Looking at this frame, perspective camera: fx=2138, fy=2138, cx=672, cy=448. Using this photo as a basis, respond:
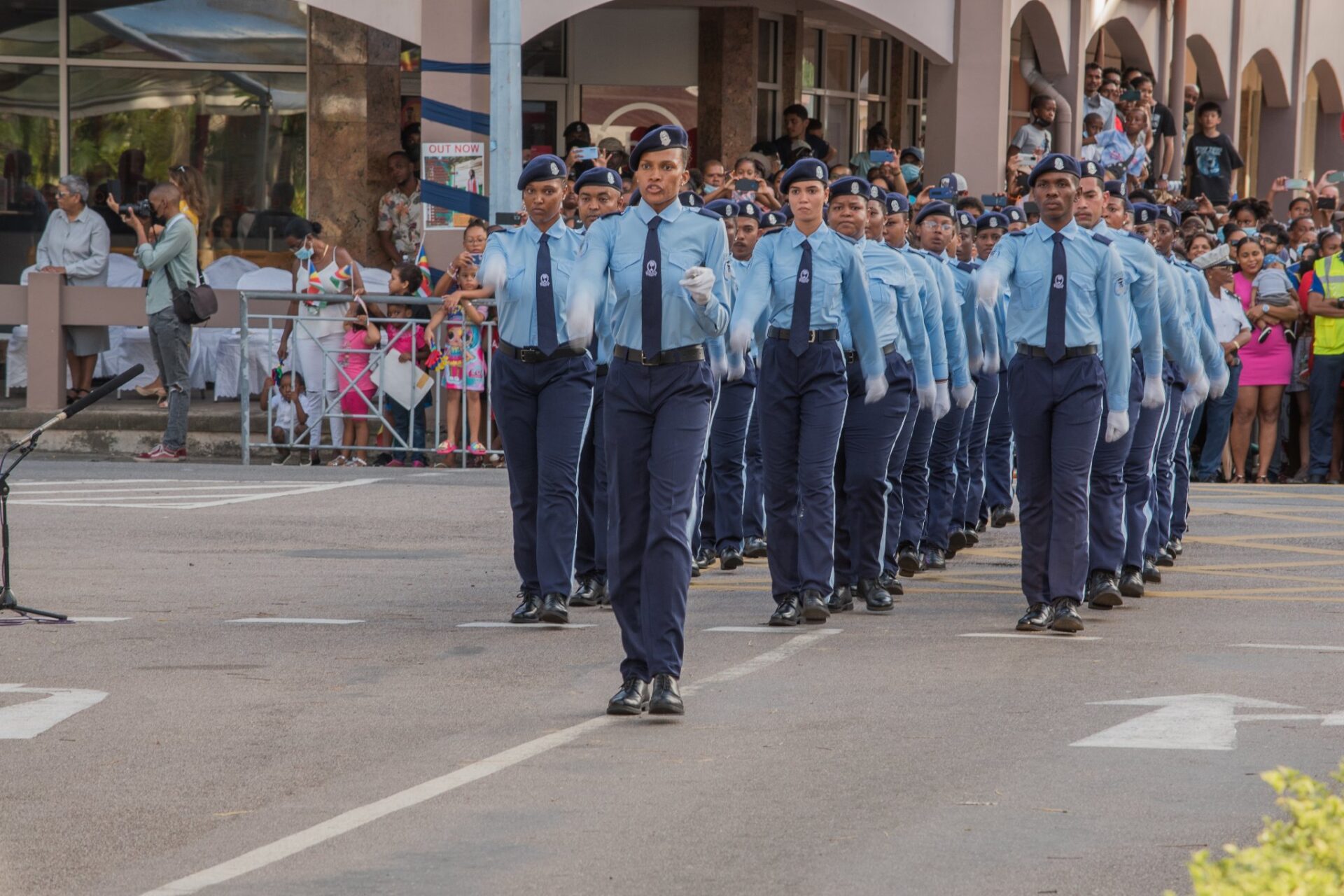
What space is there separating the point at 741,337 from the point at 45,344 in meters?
10.8

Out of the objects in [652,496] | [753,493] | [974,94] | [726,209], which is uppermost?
[974,94]

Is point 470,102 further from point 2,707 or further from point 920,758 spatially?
point 920,758

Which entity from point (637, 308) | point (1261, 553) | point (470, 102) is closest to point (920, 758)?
point (637, 308)

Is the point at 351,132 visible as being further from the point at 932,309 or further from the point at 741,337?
the point at 741,337

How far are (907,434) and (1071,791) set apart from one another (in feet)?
17.2

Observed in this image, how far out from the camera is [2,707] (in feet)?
26.0

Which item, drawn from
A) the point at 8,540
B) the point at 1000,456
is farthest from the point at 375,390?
the point at 8,540

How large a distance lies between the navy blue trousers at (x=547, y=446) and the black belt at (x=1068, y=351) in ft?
6.79

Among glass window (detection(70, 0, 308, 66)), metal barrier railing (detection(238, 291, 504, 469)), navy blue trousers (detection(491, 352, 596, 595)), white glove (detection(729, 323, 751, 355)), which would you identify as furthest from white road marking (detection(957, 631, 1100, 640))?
glass window (detection(70, 0, 308, 66))

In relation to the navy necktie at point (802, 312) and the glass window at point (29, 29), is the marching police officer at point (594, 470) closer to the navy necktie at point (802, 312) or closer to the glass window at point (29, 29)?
the navy necktie at point (802, 312)

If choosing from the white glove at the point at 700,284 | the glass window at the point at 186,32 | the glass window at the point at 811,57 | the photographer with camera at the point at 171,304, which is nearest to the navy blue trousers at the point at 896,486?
the white glove at the point at 700,284

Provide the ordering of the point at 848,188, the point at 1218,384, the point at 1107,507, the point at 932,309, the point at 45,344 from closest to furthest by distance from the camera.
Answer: the point at 848,188, the point at 1107,507, the point at 932,309, the point at 1218,384, the point at 45,344

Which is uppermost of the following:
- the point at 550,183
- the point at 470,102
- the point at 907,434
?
the point at 470,102

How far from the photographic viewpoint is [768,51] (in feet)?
84.4
